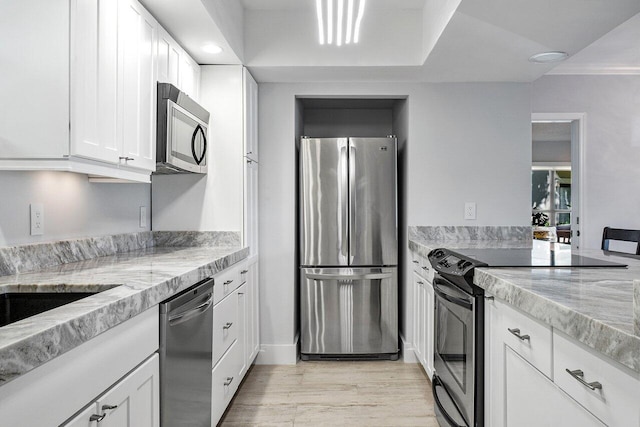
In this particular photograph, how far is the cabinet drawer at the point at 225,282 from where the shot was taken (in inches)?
81.7

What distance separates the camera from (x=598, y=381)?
925 millimetres

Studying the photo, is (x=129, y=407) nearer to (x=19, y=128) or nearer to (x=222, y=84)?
(x=19, y=128)

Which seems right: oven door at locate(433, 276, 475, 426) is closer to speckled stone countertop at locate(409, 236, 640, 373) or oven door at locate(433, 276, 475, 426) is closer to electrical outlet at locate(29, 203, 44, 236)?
speckled stone countertop at locate(409, 236, 640, 373)

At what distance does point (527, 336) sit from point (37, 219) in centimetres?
189

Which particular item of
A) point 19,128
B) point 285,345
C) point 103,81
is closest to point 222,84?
point 103,81

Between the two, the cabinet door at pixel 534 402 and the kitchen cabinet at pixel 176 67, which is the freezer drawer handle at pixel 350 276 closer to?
the kitchen cabinet at pixel 176 67

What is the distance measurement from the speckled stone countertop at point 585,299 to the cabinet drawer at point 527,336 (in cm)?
5

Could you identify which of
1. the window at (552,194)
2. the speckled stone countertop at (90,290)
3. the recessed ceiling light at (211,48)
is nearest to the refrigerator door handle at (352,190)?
the speckled stone countertop at (90,290)

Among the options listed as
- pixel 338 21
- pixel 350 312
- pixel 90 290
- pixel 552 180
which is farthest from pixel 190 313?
pixel 552 180

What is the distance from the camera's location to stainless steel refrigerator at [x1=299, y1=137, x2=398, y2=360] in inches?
124

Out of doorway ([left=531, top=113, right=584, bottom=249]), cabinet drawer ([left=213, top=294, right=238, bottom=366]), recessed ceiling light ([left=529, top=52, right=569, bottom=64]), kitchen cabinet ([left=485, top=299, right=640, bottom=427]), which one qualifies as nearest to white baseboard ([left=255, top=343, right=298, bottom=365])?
cabinet drawer ([left=213, top=294, right=238, bottom=366])

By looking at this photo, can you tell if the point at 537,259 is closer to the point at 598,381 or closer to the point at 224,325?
the point at 598,381

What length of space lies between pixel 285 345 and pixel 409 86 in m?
2.22

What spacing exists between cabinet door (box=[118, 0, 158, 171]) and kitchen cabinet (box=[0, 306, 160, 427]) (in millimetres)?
873
